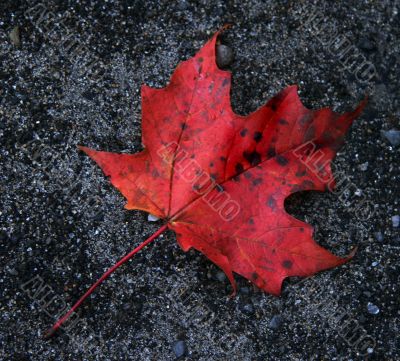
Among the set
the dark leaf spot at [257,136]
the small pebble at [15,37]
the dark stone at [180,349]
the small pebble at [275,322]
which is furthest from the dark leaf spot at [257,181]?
the small pebble at [15,37]

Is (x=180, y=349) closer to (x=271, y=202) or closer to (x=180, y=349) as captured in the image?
(x=180, y=349)

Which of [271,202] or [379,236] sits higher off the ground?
[271,202]

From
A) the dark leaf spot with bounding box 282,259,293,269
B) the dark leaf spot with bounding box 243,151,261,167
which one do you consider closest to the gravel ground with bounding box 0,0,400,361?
the dark leaf spot with bounding box 282,259,293,269

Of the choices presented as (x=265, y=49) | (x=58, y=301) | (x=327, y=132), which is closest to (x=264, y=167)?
(x=327, y=132)

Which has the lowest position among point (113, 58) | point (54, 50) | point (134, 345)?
point (134, 345)

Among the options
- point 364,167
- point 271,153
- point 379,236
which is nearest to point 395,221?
point 379,236

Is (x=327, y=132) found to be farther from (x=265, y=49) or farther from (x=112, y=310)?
(x=112, y=310)
